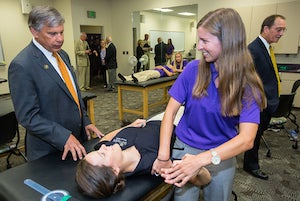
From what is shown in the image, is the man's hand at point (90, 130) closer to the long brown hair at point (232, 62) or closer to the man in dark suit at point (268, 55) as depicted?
the long brown hair at point (232, 62)

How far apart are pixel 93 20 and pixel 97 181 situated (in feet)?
23.3

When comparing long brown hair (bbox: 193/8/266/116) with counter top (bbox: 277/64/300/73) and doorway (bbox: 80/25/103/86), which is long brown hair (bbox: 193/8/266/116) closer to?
counter top (bbox: 277/64/300/73)

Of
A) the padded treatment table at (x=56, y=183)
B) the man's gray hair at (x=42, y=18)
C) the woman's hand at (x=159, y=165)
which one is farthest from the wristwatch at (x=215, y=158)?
the man's gray hair at (x=42, y=18)

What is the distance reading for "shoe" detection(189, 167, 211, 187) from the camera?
1.05 m

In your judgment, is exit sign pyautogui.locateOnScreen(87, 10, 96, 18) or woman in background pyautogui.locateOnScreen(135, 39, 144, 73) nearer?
exit sign pyautogui.locateOnScreen(87, 10, 96, 18)

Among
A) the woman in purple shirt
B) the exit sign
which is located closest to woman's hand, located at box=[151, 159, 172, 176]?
the woman in purple shirt

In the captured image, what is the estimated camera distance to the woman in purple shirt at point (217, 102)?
92 cm

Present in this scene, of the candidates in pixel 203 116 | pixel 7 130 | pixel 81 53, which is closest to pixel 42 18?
pixel 203 116

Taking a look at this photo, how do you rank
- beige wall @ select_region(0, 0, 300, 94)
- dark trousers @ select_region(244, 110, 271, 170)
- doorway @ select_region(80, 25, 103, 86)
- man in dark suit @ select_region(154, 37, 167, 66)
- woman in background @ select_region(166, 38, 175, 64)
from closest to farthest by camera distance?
dark trousers @ select_region(244, 110, 271, 170) < beige wall @ select_region(0, 0, 300, 94) < woman in background @ select_region(166, 38, 175, 64) < man in dark suit @ select_region(154, 37, 167, 66) < doorway @ select_region(80, 25, 103, 86)

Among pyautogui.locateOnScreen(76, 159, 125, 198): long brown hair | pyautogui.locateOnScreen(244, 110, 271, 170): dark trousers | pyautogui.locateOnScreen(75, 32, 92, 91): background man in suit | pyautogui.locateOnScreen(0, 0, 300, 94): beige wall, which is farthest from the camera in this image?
pyautogui.locateOnScreen(75, 32, 92, 91): background man in suit

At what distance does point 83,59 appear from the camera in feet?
22.1

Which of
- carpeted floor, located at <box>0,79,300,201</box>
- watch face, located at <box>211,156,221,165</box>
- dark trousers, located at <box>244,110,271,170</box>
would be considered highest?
watch face, located at <box>211,156,221,165</box>

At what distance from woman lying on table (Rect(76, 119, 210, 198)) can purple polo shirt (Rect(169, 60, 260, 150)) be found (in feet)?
0.51

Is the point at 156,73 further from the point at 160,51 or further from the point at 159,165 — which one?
the point at 159,165
